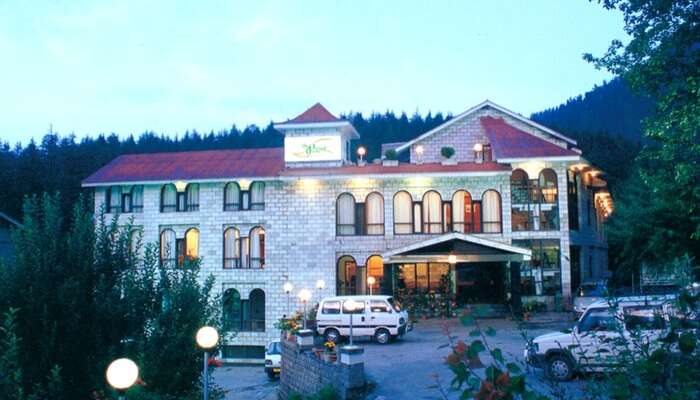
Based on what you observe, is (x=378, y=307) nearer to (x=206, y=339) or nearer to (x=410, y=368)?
(x=410, y=368)

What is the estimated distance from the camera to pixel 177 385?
36.2 feet

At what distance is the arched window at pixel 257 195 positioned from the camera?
35.6 meters

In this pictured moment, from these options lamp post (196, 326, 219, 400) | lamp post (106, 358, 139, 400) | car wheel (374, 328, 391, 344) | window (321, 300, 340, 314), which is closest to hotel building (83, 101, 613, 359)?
window (321, 300, 340, 314)

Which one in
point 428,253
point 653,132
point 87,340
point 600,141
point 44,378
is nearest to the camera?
point 44,378

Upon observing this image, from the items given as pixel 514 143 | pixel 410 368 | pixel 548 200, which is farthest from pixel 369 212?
pixel 410 368

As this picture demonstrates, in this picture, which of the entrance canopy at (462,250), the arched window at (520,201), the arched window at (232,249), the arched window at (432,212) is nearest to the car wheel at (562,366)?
the entrance canopy at (462,250)

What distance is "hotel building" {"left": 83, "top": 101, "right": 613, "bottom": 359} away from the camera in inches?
1280

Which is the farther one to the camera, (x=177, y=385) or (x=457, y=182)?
(x=457, y=182)

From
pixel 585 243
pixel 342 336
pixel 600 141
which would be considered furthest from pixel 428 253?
pixel 600 141

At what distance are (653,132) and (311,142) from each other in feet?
70.4

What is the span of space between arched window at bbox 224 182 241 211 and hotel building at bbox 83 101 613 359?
55 mm

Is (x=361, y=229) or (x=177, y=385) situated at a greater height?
(x=361, y=229)

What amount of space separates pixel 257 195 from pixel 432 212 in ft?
31.0

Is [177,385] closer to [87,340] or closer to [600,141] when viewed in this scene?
[87,340]
